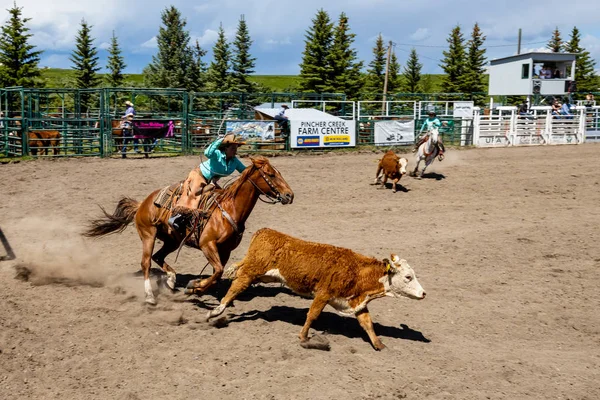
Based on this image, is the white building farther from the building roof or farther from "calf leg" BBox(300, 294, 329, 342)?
"calf leg" BBox(300, 294, 329, 342)

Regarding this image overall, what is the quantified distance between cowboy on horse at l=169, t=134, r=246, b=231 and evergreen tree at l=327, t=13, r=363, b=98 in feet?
130

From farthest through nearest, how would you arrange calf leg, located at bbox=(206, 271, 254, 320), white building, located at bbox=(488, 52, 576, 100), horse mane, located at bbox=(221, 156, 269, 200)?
white building, located at bbox=(488, 52, 576, 100) → horse mane, located at bbox=(221, 156, 269, 200) → calf leg, located at bbox=(206, 271, 254, 320)

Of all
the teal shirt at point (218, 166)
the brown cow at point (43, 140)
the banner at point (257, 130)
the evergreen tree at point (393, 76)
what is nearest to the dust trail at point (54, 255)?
the teal shirt at point (218, 166)

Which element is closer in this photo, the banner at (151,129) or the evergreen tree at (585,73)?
the banner at (151,129)

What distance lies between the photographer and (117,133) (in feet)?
66.8

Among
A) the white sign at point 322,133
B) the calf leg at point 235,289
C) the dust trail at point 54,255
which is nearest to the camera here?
the calf leg at point 235,289

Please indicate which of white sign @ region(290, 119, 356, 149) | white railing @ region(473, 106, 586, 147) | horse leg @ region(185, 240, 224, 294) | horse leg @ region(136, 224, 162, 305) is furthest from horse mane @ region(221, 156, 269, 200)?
white railing @ region(473, 106, 586, 147)

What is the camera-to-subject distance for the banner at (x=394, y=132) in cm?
2424

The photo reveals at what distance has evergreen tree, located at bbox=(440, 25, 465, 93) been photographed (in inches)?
2196

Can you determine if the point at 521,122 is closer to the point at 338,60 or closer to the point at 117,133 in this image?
the point at 117,133

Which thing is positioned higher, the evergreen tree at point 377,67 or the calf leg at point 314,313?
the evergreen tree at point 377,67

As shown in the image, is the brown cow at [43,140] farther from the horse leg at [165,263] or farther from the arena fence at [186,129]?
the horse leg at [165,263]

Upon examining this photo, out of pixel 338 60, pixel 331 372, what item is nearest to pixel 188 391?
pixel 331 372

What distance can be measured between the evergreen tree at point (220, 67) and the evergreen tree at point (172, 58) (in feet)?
7.01
